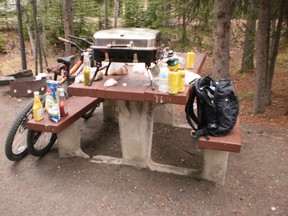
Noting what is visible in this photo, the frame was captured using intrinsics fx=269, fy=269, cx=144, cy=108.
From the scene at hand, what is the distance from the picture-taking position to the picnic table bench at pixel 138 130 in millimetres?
2555

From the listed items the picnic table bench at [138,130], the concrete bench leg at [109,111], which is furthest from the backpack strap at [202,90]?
the concrete bench leg at [109,111]

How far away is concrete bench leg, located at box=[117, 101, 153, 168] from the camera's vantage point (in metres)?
2.99

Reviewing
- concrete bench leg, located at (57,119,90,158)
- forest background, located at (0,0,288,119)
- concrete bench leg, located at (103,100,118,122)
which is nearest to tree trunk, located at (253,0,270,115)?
forest background, located at (0,0,288,119)

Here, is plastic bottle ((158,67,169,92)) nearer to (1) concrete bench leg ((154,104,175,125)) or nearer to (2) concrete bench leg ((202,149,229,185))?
(2) concrete bench leg ((202,149,229,185))

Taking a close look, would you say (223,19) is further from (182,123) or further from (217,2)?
(182,123)

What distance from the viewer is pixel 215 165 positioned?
2.87 meters

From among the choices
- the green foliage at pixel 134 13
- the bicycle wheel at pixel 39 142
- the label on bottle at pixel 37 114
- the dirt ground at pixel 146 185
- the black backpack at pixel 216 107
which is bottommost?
the dirt ground at pixel 146 185

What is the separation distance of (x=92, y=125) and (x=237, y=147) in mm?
2693

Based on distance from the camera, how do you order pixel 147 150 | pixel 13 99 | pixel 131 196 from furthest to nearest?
pixel 13 99, pixel 147 150, pixel 131 196

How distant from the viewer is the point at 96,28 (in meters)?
13.8

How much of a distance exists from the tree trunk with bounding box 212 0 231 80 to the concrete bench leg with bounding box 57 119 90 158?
2573 mm

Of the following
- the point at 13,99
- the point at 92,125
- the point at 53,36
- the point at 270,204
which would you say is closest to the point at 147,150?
the point at 270,204

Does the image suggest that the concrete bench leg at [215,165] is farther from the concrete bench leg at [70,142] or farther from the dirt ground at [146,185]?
the concrete bench leg at [70,142]

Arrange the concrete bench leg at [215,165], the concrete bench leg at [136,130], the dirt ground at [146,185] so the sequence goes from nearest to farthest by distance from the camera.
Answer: the dirt ground at [146,185] → the concrete bench leg at [215,165] → the concrete bench leg at [136,130]
